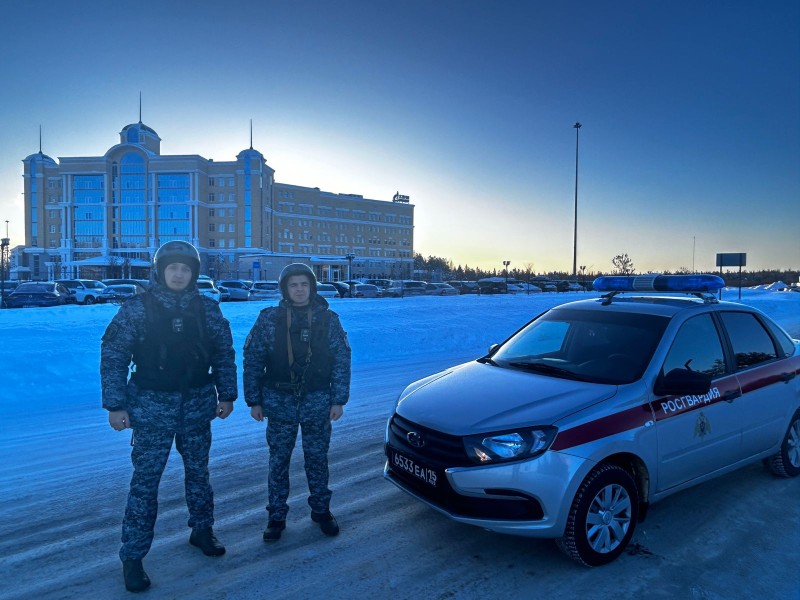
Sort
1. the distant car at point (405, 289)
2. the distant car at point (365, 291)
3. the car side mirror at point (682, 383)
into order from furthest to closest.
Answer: the distant car at point (405, 289) < the distant car at point (365, 291) < the car side mirror at point (682, 383)

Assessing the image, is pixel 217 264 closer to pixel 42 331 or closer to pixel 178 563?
pixel 42 331

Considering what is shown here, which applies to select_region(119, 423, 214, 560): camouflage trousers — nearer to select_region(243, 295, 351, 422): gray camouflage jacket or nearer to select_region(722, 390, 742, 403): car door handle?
select_region(243, 295, 351, 422): gray camouflage jacket

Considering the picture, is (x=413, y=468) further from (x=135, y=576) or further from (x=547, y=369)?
(x=135, y=576)

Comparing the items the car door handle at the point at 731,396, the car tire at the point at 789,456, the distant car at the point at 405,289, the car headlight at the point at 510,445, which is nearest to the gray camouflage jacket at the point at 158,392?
the car headlight at the point at 510,445

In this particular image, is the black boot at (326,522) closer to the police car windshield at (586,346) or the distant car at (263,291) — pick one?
the police car windshield at (586,346)

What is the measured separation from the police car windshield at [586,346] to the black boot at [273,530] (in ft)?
7.10

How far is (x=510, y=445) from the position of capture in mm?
3164

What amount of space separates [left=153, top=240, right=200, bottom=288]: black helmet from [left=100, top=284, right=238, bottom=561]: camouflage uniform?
0.09 m

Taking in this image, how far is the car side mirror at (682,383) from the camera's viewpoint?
352 centimetres

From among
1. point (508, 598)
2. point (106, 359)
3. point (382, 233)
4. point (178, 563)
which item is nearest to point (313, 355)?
point (106, 359)

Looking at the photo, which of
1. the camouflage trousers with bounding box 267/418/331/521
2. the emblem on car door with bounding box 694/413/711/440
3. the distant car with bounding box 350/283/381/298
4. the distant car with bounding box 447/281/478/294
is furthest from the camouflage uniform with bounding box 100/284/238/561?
the distant car with bounding box 447/281/478/294

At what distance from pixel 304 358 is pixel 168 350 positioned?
2.88ft

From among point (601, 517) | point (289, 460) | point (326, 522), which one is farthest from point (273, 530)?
point (601, 517)

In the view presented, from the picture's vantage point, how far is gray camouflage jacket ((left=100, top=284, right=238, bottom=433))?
3125 mm
